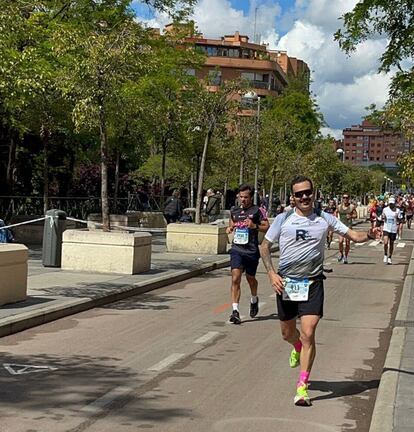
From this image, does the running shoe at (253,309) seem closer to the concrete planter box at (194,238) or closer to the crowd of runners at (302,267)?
the crowd of runners at (302,267)

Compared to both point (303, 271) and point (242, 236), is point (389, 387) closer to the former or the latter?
point (303, 271)

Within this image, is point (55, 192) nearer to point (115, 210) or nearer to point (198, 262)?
point (115, 210)

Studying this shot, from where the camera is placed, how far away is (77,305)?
10844 mm

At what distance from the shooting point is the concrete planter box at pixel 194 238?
66.6ft

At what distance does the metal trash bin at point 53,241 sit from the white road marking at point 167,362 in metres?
7.52

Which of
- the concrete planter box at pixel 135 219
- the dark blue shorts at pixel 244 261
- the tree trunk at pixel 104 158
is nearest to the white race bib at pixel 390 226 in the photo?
the tree trunk at pixel 104 158

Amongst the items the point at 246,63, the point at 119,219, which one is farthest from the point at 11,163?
the point at 246,63

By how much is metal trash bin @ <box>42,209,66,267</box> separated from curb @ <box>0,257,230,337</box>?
2325mm

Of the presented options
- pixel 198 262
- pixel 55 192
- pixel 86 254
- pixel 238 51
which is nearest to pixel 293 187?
pixel 86 254

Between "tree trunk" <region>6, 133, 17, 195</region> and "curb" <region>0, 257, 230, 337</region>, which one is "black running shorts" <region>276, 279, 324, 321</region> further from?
"tree trunk" <region>6, 133, 17, 195</region>

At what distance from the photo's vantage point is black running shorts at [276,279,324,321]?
6125mm

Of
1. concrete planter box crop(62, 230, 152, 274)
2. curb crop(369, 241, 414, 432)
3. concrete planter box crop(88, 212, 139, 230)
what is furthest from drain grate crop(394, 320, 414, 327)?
concrete planter box crop(88, 212, 139, 230)

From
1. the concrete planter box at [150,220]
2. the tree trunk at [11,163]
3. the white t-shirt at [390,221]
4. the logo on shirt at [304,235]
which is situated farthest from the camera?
the concrete planter box at [150,220]

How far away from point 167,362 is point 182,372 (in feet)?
1.52
